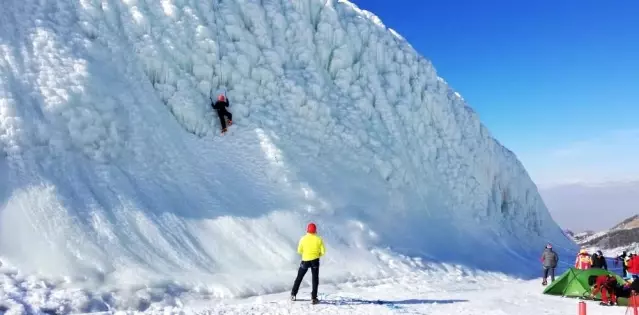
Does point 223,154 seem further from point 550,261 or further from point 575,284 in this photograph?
point 550,261

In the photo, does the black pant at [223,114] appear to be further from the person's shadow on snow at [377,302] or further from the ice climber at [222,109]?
the person's shadow on snow at [377,302]

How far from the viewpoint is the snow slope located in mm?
10195

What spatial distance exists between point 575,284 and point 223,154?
948 centimetres

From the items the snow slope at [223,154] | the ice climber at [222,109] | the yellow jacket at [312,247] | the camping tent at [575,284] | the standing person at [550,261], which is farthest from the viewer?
the standing person at [550,261]

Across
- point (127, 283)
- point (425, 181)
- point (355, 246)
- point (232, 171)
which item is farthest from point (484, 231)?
point (127, 283)

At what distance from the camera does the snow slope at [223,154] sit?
10.2m

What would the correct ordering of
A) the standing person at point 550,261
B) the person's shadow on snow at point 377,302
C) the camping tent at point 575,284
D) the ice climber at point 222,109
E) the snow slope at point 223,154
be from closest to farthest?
1. the person's shadow on snow at point 377,302
2. the snow slope at point 223,154
3. the camping tent at point 575,284
4. the ice climber at point 222,109
5. the standing person at point 550,261

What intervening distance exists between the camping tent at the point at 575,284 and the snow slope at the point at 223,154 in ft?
10.7

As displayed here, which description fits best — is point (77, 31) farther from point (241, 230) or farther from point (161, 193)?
point (241, 230)

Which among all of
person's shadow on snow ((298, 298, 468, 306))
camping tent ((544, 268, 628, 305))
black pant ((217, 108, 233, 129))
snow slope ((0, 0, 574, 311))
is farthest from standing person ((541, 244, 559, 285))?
black pant ((217, 108, 233, 129))

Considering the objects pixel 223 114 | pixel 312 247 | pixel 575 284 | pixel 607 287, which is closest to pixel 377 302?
pixel 312 247

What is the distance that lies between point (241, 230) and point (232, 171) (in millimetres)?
2296

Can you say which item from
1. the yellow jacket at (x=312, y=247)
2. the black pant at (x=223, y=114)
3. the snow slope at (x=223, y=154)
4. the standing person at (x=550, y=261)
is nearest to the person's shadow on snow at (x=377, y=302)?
the yellow jacket at (x=312, y=247)

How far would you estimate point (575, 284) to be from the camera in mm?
12492
